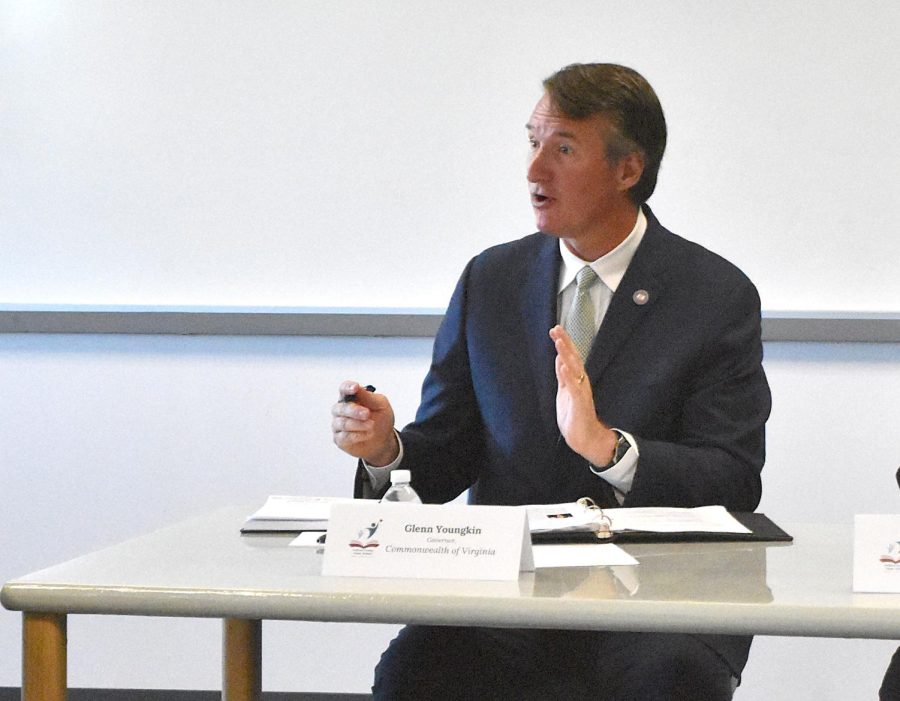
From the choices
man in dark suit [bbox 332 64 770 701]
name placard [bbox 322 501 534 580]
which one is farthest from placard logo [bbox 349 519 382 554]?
man in dark suit [bbox 332 64 770 701]

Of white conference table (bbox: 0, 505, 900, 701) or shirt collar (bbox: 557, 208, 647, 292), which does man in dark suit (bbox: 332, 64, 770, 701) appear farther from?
white conference table (bbox: 0, 505, 900, 701)

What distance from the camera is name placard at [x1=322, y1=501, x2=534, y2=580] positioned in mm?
1425

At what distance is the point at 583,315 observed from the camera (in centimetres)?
237

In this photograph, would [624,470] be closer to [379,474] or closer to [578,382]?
[578,382]

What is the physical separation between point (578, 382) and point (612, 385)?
266mm

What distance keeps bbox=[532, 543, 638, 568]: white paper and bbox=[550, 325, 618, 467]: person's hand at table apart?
36 cm

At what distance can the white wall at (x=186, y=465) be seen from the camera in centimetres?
344

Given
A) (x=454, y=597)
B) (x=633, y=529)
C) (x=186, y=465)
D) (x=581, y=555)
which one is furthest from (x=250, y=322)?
(x=454, y=597)

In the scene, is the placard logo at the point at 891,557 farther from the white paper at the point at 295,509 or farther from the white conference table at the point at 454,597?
the white paper at the point at 295,509

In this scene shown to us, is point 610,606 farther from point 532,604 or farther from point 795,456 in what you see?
point 795,456

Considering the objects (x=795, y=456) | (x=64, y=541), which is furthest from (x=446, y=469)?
(x=64, y=541)

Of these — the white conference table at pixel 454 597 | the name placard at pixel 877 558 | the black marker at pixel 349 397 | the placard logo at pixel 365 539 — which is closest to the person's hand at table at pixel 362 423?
the black marker at pixel 349 397

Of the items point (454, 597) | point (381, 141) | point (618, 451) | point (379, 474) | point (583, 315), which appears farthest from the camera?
point (381, 141)

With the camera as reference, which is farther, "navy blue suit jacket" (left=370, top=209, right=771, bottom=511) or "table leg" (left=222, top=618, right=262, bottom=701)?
"navy blue suit jacket" (left=370, top=209, right=771, bottom=511)
